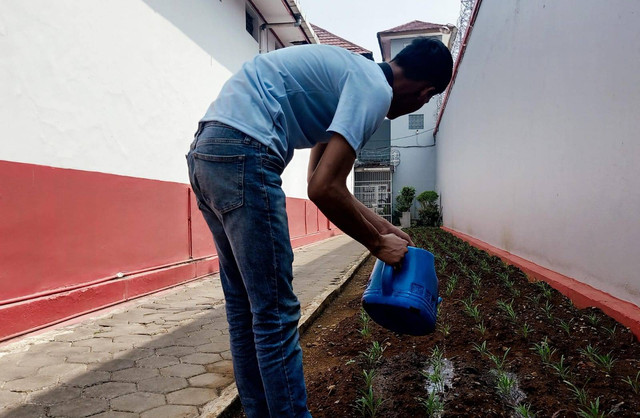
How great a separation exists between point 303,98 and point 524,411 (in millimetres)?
1438

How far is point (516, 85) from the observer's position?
568 centimetres

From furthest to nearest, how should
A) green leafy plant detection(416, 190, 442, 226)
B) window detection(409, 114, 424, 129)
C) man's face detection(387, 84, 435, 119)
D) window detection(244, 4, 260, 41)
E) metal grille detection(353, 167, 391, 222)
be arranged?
1. window detection(409, 114, 424, 129)
2. metal grille detection(353, 167, 391, 222)
3. green leafy plant detection(416, 190, 442, 226)
4. window detection(244, 4, 260, 41)
5. man's face detection(387, 84, 435, 119)

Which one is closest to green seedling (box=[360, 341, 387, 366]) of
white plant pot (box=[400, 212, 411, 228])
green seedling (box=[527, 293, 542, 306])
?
green seedling (box=[527, 293, 542, 306])

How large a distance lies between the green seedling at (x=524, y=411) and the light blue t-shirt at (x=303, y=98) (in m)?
1.22

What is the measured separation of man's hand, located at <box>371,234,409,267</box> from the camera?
1.57m

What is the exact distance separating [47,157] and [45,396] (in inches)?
73.6

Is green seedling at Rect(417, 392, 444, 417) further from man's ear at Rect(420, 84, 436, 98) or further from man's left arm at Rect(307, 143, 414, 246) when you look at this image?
man's ear at Rect(420, 84, 436, 98)

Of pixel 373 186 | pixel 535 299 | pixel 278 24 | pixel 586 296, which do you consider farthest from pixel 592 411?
pixel 373 186

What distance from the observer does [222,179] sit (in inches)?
54.8

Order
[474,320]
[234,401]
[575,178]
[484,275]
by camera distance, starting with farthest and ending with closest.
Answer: [484,275]
[575,178]
[474,320]
[234,401]

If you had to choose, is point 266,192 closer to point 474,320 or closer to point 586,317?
point 474,320

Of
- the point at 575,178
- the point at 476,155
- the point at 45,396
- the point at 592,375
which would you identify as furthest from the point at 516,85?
the point at 45,396

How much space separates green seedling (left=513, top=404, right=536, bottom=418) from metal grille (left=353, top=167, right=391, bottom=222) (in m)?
20.1

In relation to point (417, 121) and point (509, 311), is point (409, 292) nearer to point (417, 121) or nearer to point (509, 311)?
point (509, 311)
